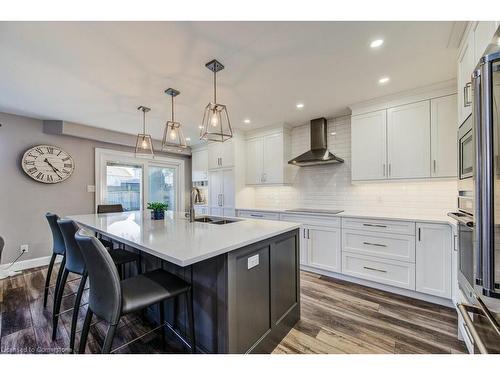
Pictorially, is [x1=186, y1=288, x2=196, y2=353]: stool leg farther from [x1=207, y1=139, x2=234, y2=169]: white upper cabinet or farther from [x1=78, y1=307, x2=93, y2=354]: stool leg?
[x1=207, y1=139, x2=234, y2=169]: white upper cabinet

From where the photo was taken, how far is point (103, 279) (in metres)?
1.20

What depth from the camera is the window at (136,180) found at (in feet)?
14.6

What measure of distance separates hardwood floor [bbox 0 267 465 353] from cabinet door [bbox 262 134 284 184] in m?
2.02

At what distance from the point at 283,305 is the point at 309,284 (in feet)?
3.84

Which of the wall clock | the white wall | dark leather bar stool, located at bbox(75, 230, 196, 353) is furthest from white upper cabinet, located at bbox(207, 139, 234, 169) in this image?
dark leather bar stool, located at bbox(75, 230, 196, 353)

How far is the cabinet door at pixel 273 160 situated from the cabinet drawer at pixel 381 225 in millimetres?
1449

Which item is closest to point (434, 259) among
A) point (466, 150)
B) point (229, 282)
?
point (466, 150)

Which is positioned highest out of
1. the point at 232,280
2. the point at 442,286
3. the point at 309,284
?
the point at 232,280

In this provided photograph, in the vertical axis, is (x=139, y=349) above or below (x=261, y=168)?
below

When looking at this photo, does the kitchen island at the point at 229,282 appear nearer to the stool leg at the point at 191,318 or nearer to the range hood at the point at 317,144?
the stool leg at the point at 191,318

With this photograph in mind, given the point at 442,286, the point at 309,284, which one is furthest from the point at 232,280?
the point at 442,286

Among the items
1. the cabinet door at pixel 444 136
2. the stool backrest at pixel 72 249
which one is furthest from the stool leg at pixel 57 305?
the cabinet door at pixel 444 136

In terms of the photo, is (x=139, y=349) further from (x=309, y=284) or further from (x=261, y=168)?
(x=261, y=168)
